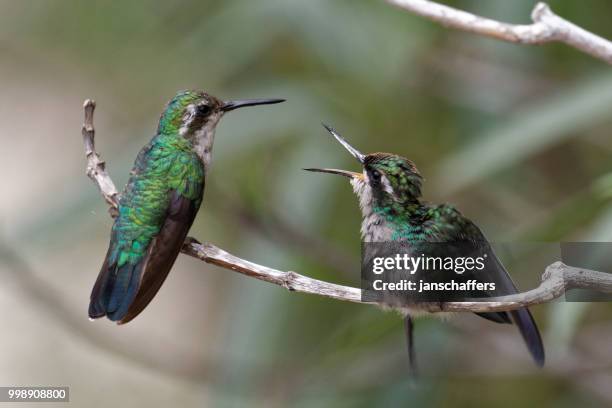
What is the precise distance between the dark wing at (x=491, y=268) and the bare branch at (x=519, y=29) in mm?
642

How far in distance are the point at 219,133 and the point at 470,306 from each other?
91.0 inches

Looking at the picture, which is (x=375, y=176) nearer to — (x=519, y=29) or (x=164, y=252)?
(x=164, y=252)

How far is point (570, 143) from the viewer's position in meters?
4.29

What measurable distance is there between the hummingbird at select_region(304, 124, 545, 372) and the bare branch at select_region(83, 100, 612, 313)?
0.11 metres

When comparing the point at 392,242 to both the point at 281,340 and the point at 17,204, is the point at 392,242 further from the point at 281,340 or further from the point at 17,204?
the point at 17,204

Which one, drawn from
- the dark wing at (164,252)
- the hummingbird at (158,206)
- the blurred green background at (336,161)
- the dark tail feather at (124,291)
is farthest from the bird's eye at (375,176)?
the blurred green background at (336,161)

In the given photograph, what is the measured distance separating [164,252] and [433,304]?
542 mm

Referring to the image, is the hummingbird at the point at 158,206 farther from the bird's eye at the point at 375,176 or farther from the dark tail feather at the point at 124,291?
the bird's eye at the point at 375,176

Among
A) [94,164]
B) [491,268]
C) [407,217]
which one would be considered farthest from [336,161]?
[491,268]

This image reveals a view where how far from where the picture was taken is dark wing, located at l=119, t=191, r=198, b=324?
1.60 meters

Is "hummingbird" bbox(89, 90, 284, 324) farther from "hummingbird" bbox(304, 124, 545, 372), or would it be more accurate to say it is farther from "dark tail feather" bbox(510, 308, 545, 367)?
"dark tail feather" bbox(510, 308, 545, 367)

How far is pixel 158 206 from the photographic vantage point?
2.11 metres

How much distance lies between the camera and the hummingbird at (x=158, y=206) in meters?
1.67

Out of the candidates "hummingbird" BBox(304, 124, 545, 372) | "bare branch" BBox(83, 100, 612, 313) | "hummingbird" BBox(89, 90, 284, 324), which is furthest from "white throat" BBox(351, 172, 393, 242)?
"hummingbird" BBox(89, 90, 284, 324)
